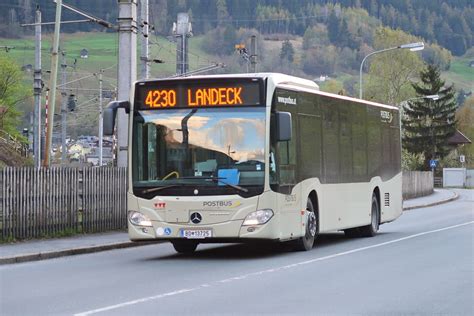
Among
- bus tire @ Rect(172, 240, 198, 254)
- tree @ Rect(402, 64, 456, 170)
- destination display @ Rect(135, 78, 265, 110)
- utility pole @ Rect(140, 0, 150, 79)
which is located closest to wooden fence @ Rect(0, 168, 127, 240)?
bus tire @ Rect(172, 240, 198, 254)

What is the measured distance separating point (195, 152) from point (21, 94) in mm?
71974

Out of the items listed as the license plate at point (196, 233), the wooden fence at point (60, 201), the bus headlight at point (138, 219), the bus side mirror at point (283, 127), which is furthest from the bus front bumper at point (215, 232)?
the wooden fence at point (60, 201)

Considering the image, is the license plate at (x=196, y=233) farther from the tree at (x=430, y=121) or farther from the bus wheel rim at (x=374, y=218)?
the tree at (x=430, y=121)

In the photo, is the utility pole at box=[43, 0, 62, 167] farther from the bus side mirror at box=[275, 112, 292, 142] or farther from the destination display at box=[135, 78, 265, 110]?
the bus side mirror at box=[275, 112, 292, 142]

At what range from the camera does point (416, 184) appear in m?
62.3

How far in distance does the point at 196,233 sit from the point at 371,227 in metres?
8.10

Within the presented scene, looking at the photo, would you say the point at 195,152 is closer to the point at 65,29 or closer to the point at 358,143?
the point at 358,143

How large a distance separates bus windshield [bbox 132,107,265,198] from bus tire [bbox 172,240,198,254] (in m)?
1.97

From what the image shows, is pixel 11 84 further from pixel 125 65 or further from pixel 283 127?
pixel 283 127

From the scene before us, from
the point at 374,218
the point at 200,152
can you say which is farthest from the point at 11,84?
the point at 200,152

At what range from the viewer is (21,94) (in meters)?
87.6

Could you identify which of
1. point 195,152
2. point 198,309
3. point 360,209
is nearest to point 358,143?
point 360,209

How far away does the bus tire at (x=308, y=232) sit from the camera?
19828 millimetres

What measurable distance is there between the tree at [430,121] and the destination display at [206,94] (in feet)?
322
